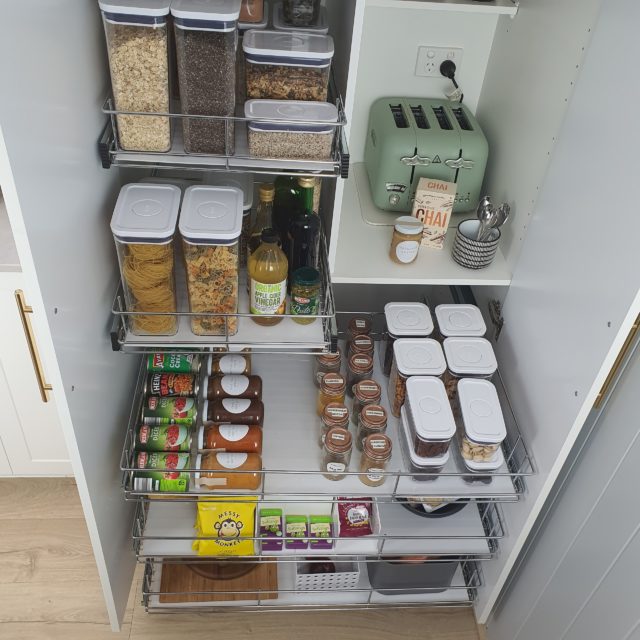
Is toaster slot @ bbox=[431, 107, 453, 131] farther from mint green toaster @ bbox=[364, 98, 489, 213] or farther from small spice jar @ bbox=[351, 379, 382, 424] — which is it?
small spice jar @ bbox=[351, 379, 382, 424]

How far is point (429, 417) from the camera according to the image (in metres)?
1.51

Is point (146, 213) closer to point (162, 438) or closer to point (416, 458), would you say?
point (162, 438)

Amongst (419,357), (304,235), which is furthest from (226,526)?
(304,235)

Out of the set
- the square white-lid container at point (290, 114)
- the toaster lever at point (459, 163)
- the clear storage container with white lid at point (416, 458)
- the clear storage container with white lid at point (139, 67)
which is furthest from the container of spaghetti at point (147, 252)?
the toaster lever at point (459, 163)

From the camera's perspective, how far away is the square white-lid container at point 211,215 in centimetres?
126

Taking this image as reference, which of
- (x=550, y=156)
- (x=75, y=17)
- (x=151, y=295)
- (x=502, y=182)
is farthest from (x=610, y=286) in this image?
(x=75, y=17)

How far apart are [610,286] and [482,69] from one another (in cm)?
86

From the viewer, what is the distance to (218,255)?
131 centimetres

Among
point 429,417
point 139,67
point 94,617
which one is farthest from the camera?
point 94,617

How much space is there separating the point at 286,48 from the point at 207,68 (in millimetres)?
148

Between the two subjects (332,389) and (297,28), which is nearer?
(297,28)

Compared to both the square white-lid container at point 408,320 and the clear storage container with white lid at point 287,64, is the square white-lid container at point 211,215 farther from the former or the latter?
the square white-lid container at point 408,320

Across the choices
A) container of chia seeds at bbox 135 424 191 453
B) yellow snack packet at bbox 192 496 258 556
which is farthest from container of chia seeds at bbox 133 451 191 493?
yellow snack packet at bbox 192 496 258 556

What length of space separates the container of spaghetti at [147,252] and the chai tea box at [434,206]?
57 centimetres
